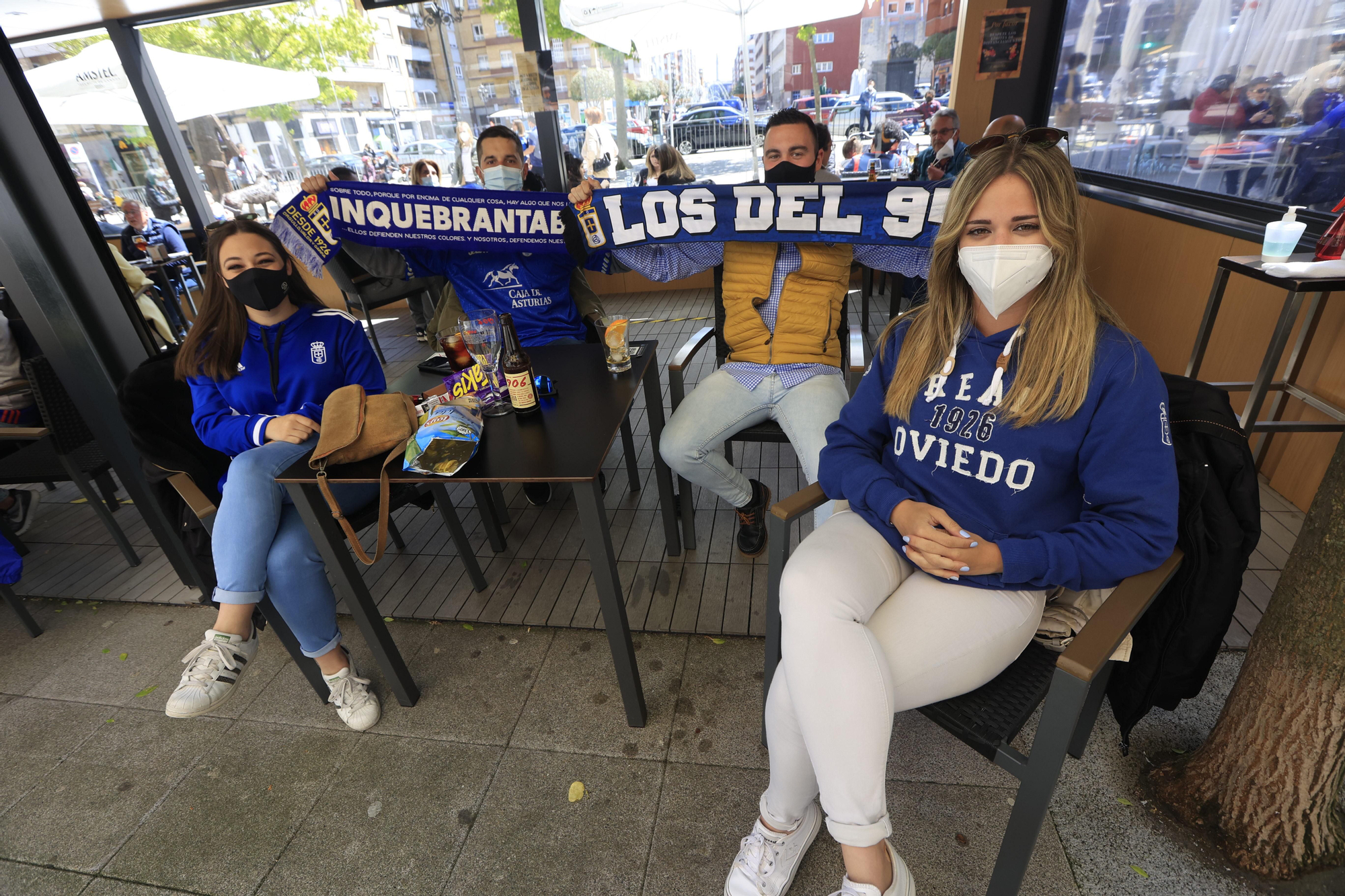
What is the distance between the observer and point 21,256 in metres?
2.08

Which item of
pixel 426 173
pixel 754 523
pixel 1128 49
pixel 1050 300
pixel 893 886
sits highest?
pixel 1128 49

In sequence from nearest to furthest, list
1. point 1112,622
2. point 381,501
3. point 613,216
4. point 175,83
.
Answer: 1. point 1112,622
2. point 381,501
3. point 613,216
4. point 175,83

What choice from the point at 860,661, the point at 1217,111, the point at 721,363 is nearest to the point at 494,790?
the point at 860,661

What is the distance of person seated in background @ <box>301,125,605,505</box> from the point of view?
276cm

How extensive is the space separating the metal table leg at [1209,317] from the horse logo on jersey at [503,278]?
290 centimetres

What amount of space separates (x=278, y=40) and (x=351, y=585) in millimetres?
6577

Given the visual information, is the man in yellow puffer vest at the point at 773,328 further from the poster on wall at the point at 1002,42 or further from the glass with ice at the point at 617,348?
the poster on wall at the point at 1002,42

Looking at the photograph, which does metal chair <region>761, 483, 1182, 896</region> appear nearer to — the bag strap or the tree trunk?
the tree trunk

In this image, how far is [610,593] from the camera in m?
1.62

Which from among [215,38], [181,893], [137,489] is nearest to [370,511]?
[181,893]

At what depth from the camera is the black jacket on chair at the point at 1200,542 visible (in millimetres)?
1149

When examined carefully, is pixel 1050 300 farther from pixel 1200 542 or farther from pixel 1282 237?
pixel 1282 237

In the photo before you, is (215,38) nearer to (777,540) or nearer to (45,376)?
(45,376)

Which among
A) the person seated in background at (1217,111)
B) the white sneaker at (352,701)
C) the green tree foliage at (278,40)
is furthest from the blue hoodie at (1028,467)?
the green tree foliage at (278,40)
